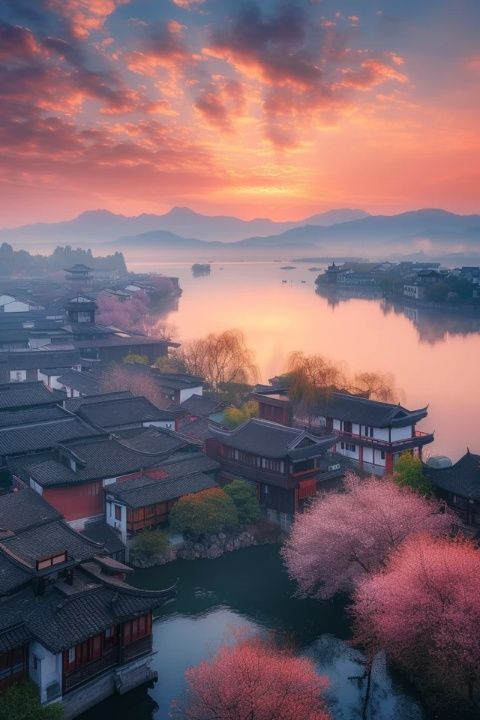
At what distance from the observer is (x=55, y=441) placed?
76.1 feet

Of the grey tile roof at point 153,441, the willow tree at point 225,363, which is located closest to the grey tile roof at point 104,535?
the grey tile roof at point 153,441

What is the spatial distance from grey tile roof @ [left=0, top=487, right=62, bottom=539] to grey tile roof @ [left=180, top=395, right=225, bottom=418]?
13.0 m

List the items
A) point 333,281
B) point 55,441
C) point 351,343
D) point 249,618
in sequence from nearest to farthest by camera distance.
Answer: point 249,618 → point 55,441 → point 351,343 → point 333,281

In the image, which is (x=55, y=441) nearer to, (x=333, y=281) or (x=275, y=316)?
(x=275, y=316)

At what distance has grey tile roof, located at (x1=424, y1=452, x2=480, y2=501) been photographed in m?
20.2

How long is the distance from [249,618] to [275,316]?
216ft

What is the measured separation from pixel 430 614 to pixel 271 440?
1066 centimetres

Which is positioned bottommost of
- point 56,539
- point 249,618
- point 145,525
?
point 249,618

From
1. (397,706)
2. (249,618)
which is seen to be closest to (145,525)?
(249,618)

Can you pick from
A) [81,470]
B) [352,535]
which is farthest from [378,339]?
[352,535]

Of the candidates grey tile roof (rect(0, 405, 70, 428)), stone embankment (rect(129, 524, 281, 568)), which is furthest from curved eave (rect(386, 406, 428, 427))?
grey tile roof (rect(0, 405, 70, 428))

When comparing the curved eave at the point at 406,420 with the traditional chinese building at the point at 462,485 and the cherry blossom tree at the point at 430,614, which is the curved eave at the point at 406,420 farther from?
the cherry blossom tree at the point at 430,614

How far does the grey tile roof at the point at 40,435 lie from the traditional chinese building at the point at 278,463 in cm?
529

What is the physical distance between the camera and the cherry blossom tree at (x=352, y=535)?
17328mm
